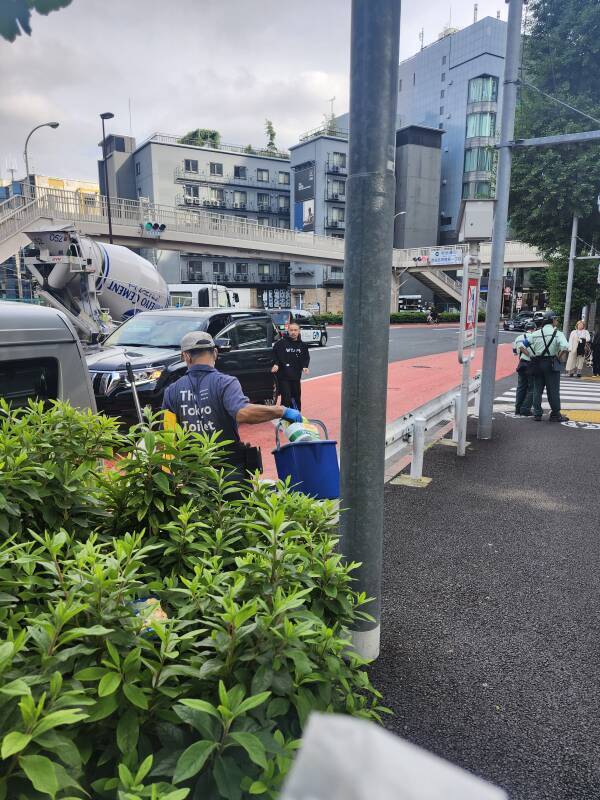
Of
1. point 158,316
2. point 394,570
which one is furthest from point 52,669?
point 158,316

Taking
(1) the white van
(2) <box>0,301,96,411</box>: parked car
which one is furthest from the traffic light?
(2) <box>0,301,96,411</box>: parked car

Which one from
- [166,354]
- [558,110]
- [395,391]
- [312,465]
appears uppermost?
[558,110]

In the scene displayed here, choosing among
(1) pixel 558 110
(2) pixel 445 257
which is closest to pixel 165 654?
(1) pixel 558 110

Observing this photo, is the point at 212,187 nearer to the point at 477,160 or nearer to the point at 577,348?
the point at 477,160

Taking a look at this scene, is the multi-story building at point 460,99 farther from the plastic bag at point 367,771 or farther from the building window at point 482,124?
the plastic bag at point 367,771

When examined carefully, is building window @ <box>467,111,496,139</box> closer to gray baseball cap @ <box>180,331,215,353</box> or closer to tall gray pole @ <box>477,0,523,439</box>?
tall gray pole @ <box>477,0,523,439</box>

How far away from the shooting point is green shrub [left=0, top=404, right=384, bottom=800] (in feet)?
3.95

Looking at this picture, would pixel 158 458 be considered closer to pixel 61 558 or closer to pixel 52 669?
pixel 61 558

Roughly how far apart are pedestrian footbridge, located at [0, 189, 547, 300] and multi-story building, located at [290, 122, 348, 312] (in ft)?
33.9

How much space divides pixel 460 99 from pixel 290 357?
214ft

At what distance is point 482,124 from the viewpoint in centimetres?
6262

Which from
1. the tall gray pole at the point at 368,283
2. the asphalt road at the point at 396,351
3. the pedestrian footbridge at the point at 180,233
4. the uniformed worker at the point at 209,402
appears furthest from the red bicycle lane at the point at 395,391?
the pedestrian footbridge at the point at 180,233

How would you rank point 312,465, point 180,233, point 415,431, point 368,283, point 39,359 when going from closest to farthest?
point 368,283 → point 39,359 → point 312,465 → point 415,431 → point 180,233

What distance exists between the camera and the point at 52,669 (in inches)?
52.7
